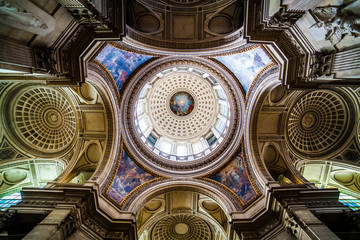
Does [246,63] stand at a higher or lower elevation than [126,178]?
higher

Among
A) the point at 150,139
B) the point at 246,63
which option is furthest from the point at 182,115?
the point at 246,63

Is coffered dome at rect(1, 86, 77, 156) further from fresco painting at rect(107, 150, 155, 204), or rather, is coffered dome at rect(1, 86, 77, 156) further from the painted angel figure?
the painted angel figure

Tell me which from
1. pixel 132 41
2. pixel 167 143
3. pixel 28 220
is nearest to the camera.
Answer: pixel 28 220

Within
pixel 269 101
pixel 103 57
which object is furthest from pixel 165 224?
pixel 103 57

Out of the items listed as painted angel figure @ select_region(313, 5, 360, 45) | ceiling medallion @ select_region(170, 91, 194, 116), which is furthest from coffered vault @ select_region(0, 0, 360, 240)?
ceiling medallion @ select_region(170, 91, 194, 116)

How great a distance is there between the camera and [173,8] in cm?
1153

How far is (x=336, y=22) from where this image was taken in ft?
18.3

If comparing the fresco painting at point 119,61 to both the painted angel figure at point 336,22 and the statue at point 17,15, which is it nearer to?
the statue at point 17,15

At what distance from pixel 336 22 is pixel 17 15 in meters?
9.31

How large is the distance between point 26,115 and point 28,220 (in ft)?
29.7

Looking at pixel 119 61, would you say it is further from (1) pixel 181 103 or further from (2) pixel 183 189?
(1) pixel 181 103

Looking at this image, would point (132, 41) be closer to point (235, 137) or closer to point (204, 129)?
point (235, 137)

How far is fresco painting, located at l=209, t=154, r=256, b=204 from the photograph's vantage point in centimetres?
1321

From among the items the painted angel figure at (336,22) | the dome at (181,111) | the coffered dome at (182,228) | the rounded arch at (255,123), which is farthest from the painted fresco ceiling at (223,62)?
the coffered dome at (182,228)
